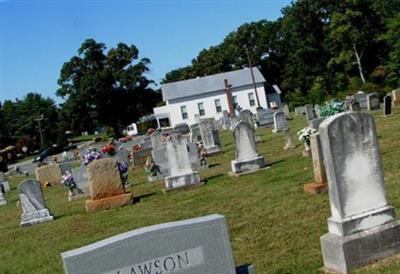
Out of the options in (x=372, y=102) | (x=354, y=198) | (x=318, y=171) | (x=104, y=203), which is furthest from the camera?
Answer: (x=372, y=102)

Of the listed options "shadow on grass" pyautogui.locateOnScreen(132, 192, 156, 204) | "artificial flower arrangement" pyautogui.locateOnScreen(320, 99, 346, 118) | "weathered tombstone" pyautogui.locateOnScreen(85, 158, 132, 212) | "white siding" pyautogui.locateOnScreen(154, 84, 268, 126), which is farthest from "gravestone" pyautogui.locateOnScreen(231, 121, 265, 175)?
"white siding" pyautogui.locateOnScreen(154, 84, 268, 126)

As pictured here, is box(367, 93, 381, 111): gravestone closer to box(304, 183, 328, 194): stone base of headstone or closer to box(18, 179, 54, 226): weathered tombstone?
box(18, 179, 54, 226): weathered tombstone

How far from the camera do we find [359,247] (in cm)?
693

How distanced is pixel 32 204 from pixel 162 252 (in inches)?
411

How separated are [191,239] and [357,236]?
265cm

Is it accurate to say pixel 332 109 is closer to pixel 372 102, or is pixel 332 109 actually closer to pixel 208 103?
pixel 372 102

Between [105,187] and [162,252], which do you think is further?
[105,187]

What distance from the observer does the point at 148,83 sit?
6731cm

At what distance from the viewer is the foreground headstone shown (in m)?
4.85

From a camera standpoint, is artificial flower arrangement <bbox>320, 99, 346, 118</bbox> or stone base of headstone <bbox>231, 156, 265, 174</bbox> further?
artificial flower arrangement <bbox>320, 99, 346, 118</bbox>

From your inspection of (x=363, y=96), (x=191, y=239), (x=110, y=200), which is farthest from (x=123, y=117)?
(x=191, y=239)

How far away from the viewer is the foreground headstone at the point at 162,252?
15.9 ft

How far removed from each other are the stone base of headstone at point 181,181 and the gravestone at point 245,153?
1209 mm

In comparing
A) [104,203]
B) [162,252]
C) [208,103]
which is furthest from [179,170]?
[208,103]
